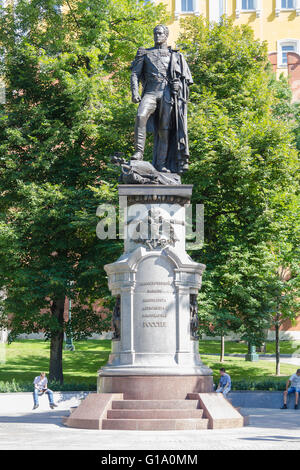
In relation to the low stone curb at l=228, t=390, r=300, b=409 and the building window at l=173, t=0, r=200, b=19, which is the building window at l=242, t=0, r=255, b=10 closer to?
the building window at l=173, t=0, r=200, b=19

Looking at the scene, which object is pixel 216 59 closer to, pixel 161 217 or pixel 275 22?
pixel 161 217

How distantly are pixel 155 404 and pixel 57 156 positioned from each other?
52.8 feet

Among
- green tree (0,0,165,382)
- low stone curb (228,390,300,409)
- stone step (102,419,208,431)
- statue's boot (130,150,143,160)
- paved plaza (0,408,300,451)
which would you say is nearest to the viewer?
paved plaza (0,408,300,451)

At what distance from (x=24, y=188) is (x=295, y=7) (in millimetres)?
40214

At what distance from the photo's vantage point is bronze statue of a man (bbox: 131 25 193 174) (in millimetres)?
15875

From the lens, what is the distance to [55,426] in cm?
1340

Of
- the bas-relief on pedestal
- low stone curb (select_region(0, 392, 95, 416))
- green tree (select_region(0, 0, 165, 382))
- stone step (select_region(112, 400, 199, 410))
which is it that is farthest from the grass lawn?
stone step (select_region(112, 400, 199, 410))

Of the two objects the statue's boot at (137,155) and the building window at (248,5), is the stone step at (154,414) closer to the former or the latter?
the statue's boot at (137,155)

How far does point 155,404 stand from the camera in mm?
13047

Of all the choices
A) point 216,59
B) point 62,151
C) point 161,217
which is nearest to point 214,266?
point 62,151

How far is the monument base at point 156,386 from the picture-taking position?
535 inches

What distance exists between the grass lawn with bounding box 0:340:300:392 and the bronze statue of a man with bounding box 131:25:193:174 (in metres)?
14.0

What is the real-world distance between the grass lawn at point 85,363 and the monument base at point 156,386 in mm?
14135

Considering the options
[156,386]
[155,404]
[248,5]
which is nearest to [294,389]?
[156,386]
